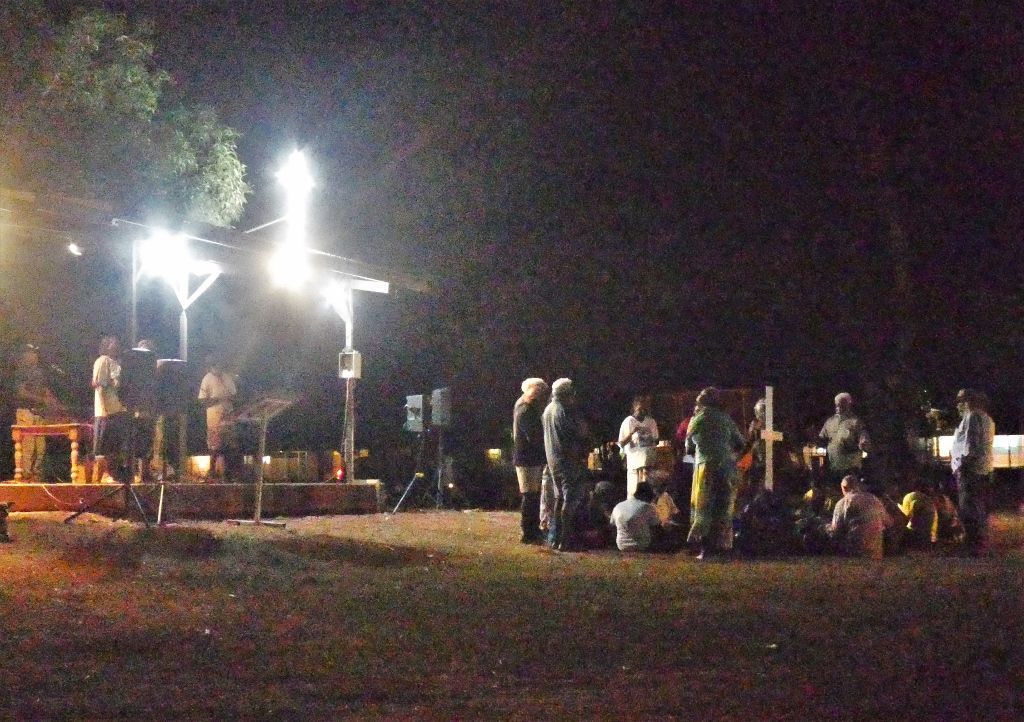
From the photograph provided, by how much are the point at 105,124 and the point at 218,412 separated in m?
9.74

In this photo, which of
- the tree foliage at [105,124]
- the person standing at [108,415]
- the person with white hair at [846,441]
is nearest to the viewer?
the person with white hair at [846,441]

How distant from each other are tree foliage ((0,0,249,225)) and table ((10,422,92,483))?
582cm

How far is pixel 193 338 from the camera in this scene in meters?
22.7

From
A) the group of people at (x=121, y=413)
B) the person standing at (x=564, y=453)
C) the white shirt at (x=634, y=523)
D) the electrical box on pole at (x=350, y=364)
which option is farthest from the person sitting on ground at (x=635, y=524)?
the electrical box on pole at (x=350, y=364)

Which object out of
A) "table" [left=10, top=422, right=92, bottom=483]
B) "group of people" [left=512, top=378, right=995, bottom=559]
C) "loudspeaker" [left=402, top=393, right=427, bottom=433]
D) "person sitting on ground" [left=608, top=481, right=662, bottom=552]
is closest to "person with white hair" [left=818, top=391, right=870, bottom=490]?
"group of people" [left=512, top=378, right=995, bottom=559]

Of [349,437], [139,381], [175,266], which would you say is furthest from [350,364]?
[139,381]

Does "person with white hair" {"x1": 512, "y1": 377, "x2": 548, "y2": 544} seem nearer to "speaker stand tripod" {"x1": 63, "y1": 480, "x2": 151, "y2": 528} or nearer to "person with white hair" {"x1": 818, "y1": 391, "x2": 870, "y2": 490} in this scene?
"person with white hair" {"x1": 818, "y1": 391, "x2": 870, "y2": 490}

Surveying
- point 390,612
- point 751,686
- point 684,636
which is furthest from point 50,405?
point 751,686

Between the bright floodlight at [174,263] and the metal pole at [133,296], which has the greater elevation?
the bright floodlight at [174,263]

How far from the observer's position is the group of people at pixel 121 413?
41.5ft

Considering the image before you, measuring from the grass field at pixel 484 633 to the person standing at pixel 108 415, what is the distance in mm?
1509

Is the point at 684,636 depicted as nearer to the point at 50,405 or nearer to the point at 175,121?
the point at 50,405

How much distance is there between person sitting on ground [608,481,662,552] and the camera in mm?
12516

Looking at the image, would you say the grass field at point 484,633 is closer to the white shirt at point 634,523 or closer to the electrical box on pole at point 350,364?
the white shirt at point 634,523
